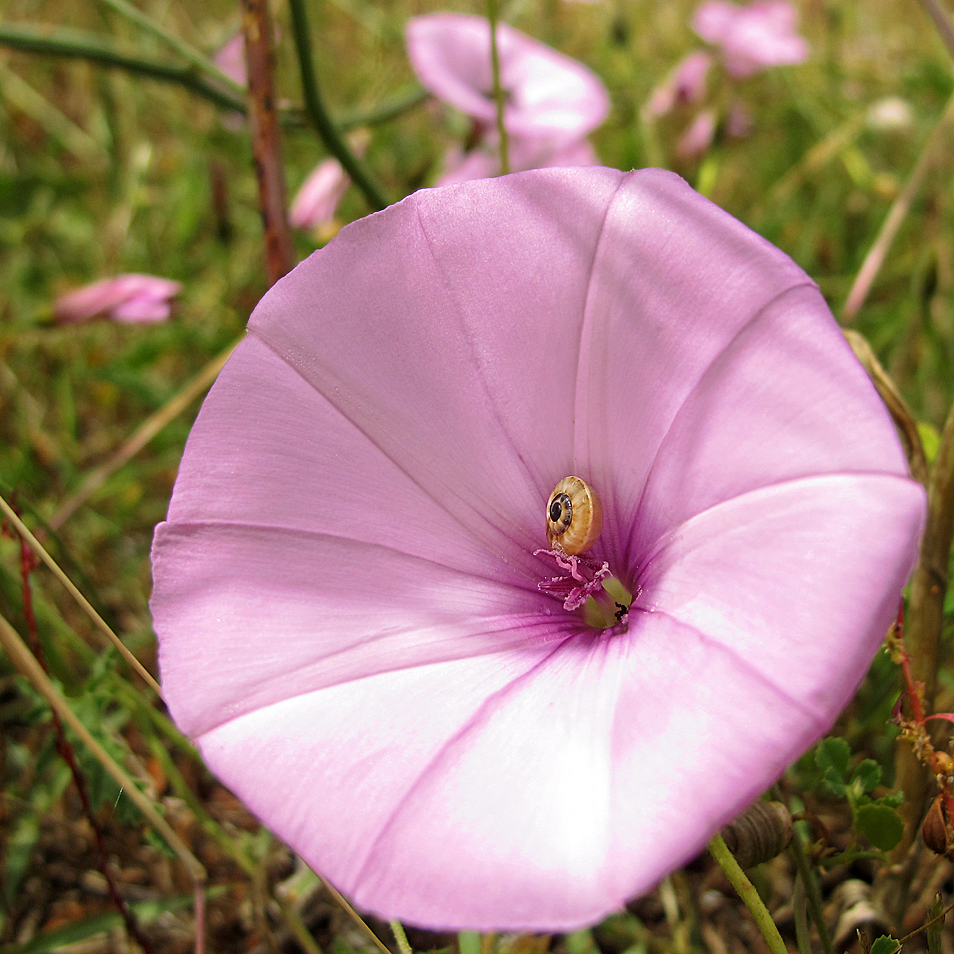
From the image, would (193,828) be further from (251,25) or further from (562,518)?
(251,25)

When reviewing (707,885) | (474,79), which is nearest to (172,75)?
(474,79)

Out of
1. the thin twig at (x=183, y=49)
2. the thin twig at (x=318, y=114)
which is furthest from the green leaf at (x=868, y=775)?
the thin twig at (x=183, y=49)

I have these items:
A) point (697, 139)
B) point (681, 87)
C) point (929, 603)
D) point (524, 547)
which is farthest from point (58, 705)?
point (681, 87)

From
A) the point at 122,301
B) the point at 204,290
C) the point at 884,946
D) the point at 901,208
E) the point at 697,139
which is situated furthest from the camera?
the point at 204,290

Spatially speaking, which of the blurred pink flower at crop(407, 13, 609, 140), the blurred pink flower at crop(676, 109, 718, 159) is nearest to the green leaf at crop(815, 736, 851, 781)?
the blurred pink flower at crop(407, 13, 609, 140)

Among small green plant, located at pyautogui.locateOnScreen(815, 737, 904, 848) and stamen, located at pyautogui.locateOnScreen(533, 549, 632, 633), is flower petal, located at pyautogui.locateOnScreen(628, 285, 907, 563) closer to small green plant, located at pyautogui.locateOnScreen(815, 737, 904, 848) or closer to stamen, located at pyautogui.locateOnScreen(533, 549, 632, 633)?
stamen, located at pyautogui.locateOnScreen(533, 549, 632, 633)

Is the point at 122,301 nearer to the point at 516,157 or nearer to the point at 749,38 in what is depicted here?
the point at 516,157
